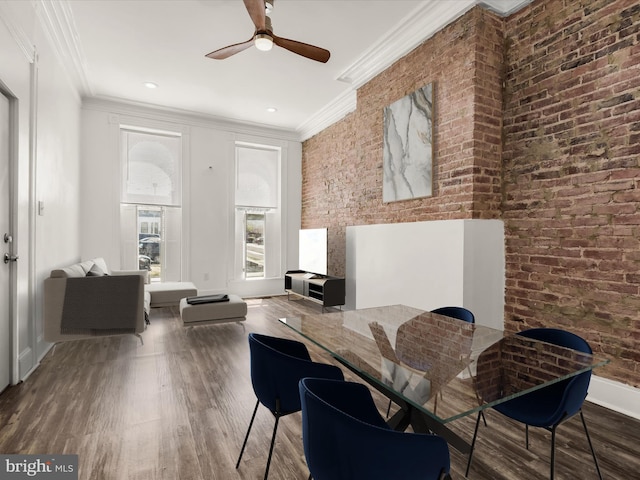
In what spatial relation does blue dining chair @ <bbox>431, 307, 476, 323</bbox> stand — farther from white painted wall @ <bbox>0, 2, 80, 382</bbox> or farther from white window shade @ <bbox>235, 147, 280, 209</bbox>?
white window shade @ <bbox>235, 147, 280, 209</bbox>

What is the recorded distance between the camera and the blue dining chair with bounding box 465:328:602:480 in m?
1.50

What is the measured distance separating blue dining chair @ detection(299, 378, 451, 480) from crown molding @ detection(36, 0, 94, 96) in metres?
4.31

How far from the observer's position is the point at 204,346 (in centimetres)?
376

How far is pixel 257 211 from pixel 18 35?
451 centimetres

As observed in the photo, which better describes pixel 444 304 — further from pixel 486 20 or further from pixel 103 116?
pixel 103 116

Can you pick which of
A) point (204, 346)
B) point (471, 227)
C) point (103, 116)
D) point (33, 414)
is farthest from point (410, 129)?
point (103, 116)

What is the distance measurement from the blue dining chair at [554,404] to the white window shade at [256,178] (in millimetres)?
5765

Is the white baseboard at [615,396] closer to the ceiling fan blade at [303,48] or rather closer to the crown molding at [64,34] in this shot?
the ceiling fan blade at [303,48]

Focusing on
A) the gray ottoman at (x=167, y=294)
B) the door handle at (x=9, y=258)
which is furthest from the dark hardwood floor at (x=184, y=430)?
the gray ottoman at (x=167, y=294)

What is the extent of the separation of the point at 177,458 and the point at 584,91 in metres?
3.74

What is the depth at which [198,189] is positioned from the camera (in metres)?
6.30

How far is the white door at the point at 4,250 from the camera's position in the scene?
8.47ft

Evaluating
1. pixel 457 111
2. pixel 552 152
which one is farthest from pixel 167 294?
pixel 552 152

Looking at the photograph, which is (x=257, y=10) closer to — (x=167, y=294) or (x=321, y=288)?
(x=321, y=288)
